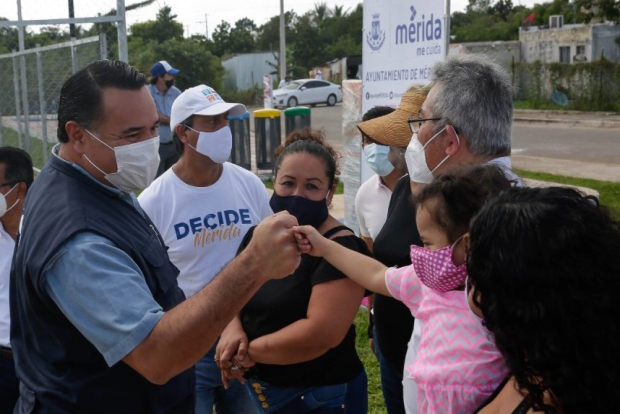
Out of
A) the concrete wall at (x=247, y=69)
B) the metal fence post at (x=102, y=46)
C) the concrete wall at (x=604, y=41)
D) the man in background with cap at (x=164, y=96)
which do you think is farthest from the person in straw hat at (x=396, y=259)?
the concrete wall at (x=247, y=69)

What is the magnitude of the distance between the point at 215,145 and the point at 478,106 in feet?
5.38

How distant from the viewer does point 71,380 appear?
90.0 inches

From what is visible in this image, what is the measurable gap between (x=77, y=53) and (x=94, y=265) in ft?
19.0

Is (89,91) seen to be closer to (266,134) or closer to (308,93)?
(266,134)

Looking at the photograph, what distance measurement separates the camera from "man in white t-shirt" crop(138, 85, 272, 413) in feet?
12.2

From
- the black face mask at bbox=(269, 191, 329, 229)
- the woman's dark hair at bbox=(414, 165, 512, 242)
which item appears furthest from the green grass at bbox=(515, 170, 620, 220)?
the woman's dark hair at bbox=(414, 165, 512, 242)

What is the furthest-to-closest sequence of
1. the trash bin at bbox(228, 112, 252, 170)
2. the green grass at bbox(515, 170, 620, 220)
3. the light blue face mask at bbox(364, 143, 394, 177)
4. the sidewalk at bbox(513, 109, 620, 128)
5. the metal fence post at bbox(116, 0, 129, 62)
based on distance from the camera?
the sidewalk at bbox(513, 109, 620, 128) < the trash bin at bbox(228, 112, 252, 170) < the green grass at bbox(515, 170, 620, 220) < the metal fence post at bbox(116, 0, 129, 62) < the light blue face mask at bbox(364, 143, 394, 177)

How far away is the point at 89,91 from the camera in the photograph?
251cm

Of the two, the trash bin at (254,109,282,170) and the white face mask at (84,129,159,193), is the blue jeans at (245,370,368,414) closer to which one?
the white face mask at (84,129,159,193)

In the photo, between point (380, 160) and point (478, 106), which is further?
point (380, 160)

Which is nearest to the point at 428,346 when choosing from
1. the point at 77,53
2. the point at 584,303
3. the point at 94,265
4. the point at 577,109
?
the point at 584,303

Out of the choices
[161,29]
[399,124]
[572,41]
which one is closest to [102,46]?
[399,124]

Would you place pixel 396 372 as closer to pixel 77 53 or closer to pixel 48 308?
pixel 48 308

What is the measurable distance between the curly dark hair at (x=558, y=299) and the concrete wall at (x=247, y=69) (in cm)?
5119
